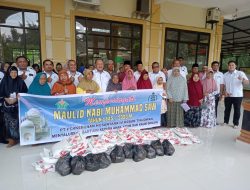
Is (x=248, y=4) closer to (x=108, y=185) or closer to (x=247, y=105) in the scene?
(x=247, y=105)

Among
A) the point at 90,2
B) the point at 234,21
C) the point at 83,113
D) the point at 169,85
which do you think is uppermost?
the point at 234,21

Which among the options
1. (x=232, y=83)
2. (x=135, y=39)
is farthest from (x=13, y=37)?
(x=232, y=83)

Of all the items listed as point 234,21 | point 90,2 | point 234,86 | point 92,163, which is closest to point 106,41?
point 90,2

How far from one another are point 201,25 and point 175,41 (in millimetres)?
1233

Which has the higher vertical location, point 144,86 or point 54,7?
point 54,7

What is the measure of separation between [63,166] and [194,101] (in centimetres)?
290

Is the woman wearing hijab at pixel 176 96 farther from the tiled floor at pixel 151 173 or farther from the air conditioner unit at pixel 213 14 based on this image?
the air conditioner unit at pixel 213 14

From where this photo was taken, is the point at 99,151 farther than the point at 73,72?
No

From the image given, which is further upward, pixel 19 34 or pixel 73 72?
pixel 19 34

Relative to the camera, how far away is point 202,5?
661cm

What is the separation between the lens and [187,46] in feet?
Answer: 22.6

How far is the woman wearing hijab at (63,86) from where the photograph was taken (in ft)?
10.2

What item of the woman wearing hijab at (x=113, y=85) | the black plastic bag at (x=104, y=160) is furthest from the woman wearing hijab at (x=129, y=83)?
the black plastic bag at (x=104, y=160)

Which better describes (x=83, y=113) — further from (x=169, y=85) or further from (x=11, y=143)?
(x=169, y=85)
